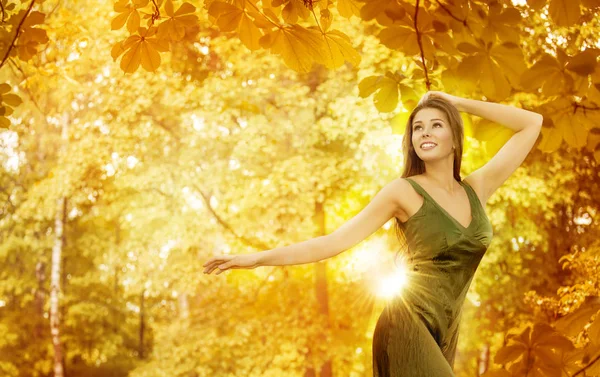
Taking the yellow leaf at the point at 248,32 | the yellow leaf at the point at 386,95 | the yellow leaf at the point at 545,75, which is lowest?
the yellow leaf at the point at 545,75

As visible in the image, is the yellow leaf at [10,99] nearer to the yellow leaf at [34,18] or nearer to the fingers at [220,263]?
the yellow leaf at [34,18]

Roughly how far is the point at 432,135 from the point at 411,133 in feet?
0.34

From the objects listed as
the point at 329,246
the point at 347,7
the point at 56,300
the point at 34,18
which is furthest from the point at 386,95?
the point at 56,300

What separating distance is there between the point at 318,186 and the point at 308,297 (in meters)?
2.87

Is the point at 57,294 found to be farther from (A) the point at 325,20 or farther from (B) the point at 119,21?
(A) the point at 325,20

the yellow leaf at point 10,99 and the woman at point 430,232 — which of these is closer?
the woman at point 430,232

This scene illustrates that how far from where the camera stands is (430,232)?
1.65 meters

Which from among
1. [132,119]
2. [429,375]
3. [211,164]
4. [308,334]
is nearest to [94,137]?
[132,119]

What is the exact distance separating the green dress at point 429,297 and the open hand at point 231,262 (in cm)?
45

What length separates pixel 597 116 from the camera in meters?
1.84

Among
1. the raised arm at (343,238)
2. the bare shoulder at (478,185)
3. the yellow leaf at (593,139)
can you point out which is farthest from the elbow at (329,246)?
the yellow leaf at (593,139)

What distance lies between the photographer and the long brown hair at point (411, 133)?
182 cm

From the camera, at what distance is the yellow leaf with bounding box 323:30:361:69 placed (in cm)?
158

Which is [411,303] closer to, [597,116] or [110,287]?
[597,116]
